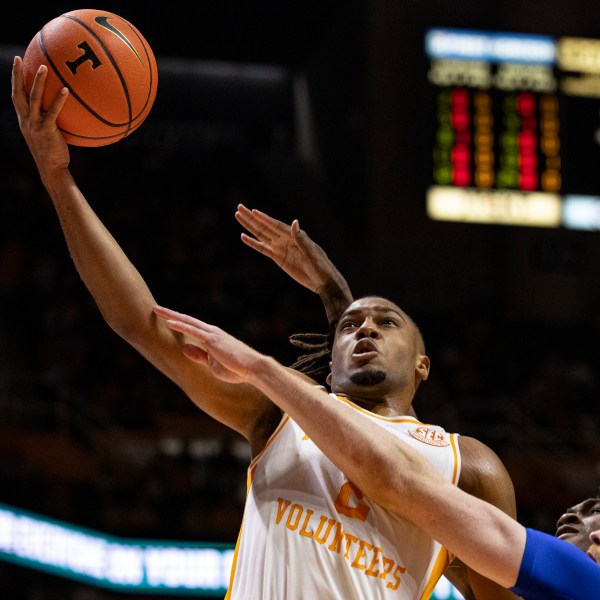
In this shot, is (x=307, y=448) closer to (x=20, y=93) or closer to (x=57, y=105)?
(x=57, y=105)

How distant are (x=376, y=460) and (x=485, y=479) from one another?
567mm

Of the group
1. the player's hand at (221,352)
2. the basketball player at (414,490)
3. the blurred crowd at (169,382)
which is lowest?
the blurred crowd at (169,382)

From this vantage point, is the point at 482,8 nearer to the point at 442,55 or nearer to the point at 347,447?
the point at 442,55

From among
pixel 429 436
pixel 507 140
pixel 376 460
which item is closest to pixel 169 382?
pixel 507 140

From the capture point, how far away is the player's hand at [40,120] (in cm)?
312

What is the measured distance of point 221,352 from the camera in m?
2.66

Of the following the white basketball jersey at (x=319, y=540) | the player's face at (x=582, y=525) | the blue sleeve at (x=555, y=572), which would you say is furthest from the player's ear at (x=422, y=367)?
the blue sleeve at (x=555, y=572)

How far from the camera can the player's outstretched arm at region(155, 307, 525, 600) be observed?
94.7 inches

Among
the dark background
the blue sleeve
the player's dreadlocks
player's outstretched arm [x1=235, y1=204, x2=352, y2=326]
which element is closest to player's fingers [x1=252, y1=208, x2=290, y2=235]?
player's outstretched arm [x1=235, y1=204, x2=352, y2=326]

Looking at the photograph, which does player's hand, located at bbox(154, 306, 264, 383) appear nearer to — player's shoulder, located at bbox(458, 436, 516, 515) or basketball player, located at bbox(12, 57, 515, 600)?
basketball player, located at bbox(12, 57, 515, 600)

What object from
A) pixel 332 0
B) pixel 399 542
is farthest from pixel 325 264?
pixel 332 0

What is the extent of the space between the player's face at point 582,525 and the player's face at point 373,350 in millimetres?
621

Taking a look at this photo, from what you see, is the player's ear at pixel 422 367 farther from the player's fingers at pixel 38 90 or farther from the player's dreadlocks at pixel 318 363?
the player's fingers at pixel 38 90

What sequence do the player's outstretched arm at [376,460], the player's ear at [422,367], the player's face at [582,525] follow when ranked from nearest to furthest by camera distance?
the player's outstretched arm at [376,460]
the player's face at [582,525]
the player's ear at [422,367]
